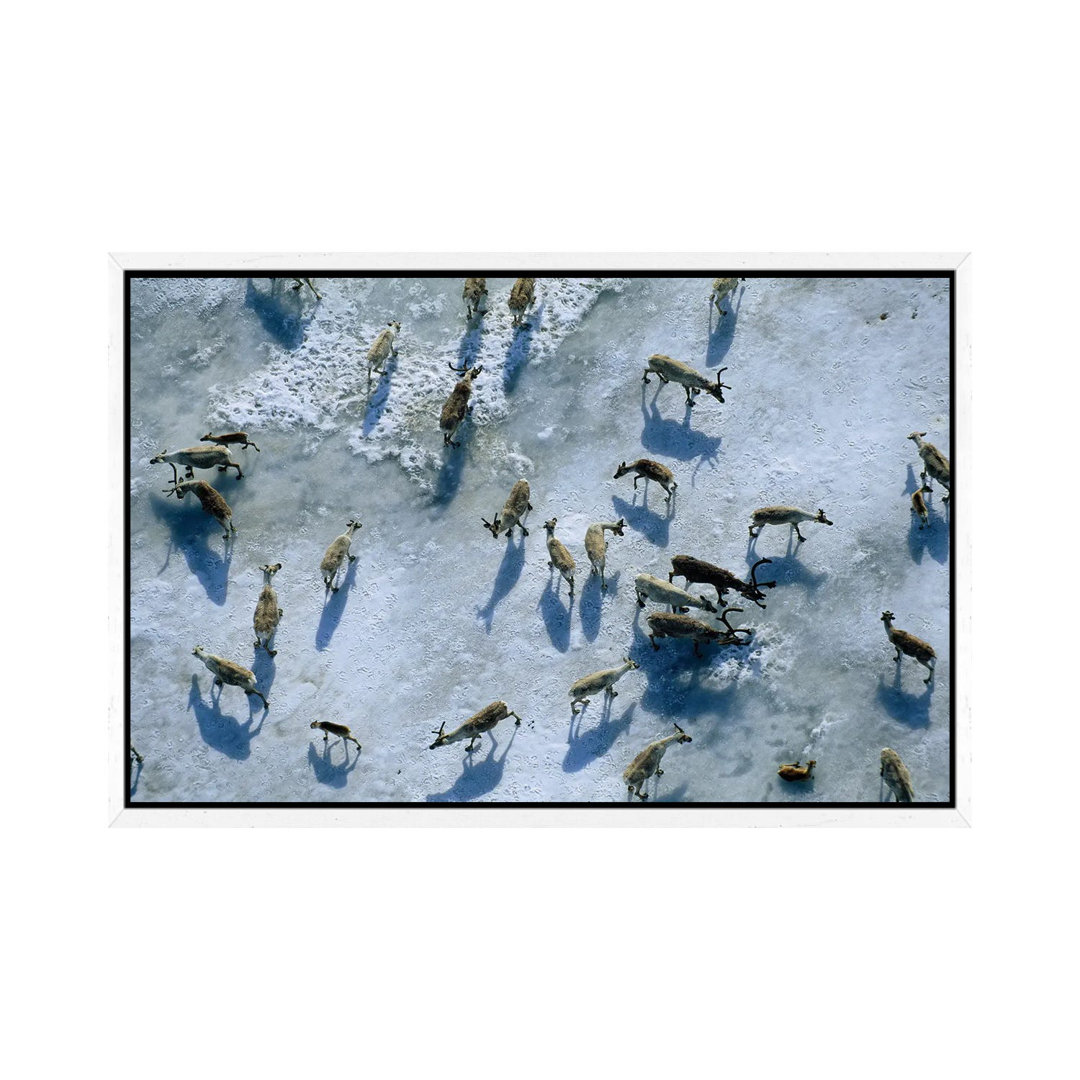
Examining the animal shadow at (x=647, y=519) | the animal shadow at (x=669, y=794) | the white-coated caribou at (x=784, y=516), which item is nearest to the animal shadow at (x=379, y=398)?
the animal shadow at (x=647, y=519)

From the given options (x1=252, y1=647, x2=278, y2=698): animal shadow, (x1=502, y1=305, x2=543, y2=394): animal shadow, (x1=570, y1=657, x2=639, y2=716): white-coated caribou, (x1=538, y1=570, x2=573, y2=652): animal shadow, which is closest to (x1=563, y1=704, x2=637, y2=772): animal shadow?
(x1=570, y1=657, x2=639, y2=716): white-coated caribou

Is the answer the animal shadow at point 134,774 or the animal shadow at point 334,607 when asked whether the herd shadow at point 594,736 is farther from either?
the animal shadow at point 134,774

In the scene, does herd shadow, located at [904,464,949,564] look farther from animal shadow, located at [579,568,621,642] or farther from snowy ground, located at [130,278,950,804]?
animal shadow, located at [579,568,621,642]

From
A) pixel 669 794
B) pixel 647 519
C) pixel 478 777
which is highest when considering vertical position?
pixel 647 519

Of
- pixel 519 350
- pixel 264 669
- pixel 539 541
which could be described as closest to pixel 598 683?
pixel 539 541

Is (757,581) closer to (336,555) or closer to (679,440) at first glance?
(679,440)

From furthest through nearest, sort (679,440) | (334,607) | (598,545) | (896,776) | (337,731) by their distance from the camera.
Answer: (679,440) → (334,607) → (598,545) → (337,731) → (896,776)
